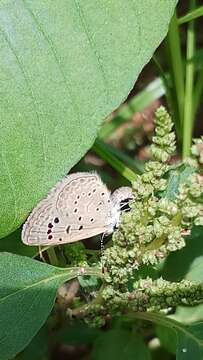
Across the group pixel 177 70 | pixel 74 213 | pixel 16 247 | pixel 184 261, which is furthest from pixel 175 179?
pixel 177 70

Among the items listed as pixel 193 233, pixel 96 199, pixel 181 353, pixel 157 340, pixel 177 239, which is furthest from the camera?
pixel 157 340

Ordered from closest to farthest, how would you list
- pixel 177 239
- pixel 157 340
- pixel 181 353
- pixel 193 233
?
pixel 177 239 < pixel 181 353 < pixel 193 233 < pixel 157 340

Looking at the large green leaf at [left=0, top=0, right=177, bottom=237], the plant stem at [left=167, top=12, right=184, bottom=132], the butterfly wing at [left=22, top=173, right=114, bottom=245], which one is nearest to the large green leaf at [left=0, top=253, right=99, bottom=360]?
the butterfly wing at [left=22, top=173, right=114, bottom=245]

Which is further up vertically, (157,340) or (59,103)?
(59,103)

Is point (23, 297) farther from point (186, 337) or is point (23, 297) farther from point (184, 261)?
point (184, 261)

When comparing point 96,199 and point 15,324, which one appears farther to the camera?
point 96,199

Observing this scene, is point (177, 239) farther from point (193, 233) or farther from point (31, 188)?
point (193, 233)

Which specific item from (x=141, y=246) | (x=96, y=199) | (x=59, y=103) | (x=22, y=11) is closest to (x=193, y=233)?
(x=96, y=199)
